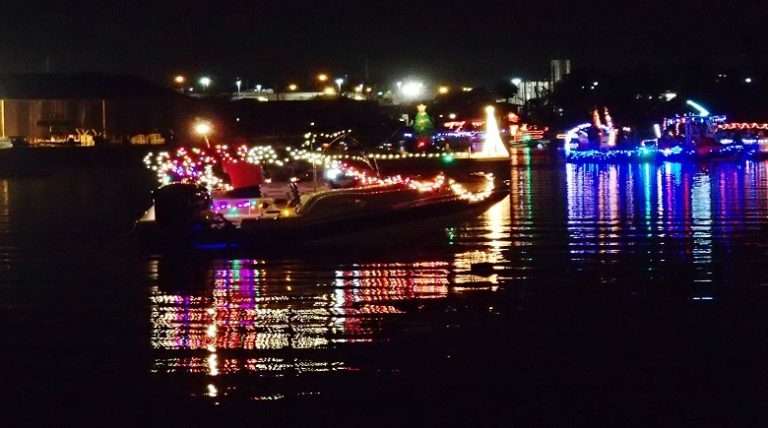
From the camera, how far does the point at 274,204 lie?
19.3 meters

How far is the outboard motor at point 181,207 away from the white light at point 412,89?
308 ft

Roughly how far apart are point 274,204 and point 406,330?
8.47m

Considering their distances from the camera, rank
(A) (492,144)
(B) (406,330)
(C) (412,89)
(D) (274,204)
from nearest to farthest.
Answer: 1. (B) (406,330)
2. (D) (274,204)
3. (A) (492,144)
4. (C) (412,89)

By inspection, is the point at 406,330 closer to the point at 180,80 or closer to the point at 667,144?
the point at 667,144

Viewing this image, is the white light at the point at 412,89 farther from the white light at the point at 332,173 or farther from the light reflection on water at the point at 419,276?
the white light at the point at 332,173

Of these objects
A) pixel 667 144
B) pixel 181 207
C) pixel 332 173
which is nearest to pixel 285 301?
pixel 181 207

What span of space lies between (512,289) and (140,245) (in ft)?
21.7

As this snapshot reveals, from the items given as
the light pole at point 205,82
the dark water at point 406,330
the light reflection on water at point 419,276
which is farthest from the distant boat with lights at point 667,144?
the light pole at point 205,82

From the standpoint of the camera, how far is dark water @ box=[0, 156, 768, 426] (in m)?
8.35

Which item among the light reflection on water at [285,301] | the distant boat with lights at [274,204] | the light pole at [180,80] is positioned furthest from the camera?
the light pole at [180,80]

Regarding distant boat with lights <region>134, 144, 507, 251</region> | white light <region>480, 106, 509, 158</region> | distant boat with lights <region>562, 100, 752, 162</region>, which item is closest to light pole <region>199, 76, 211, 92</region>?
distant boat with lights <region>562, 100, 752, 162</region>

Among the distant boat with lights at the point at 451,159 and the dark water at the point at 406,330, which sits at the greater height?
the distant boat with lights at the point at 451,159

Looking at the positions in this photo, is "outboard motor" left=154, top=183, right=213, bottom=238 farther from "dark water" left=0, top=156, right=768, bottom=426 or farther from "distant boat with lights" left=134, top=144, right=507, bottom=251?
"dark water" left=0, top=156, right=768, bottom=426

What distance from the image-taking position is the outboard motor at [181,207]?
17469mm
